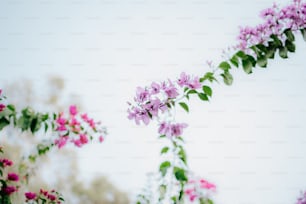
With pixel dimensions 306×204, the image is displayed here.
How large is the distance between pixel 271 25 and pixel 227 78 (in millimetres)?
241

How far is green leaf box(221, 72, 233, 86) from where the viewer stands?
1.13 metres

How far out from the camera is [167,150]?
1.14m

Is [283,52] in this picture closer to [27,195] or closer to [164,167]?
[164,167]

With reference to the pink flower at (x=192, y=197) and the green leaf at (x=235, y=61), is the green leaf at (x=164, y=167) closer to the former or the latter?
the green leaf at (x=235, y=61)

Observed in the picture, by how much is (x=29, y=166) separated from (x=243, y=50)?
1.53 metres

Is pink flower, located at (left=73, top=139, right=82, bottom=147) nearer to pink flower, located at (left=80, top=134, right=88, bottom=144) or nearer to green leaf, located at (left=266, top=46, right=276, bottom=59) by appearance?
pink flower, located at (left=80, top=134, right=88, bottom=144)

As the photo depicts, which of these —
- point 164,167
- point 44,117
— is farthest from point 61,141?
point 164,167

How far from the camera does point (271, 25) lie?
3.82 feet

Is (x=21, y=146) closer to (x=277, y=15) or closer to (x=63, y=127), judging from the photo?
(x=63, y=127)

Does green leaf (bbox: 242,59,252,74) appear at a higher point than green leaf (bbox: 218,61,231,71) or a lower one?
higher

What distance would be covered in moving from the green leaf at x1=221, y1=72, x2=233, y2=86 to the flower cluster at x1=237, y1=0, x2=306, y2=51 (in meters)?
0.11

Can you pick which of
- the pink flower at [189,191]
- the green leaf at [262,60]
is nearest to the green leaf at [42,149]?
the pink flower at [189,191]

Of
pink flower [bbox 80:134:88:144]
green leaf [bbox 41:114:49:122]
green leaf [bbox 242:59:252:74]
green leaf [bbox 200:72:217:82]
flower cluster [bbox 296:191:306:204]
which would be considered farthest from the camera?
pink flower [bbox 80:134:88:144]

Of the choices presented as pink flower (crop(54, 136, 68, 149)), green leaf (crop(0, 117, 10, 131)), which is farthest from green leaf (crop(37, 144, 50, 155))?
green leaf (crop(0, 117, 10, 131))
